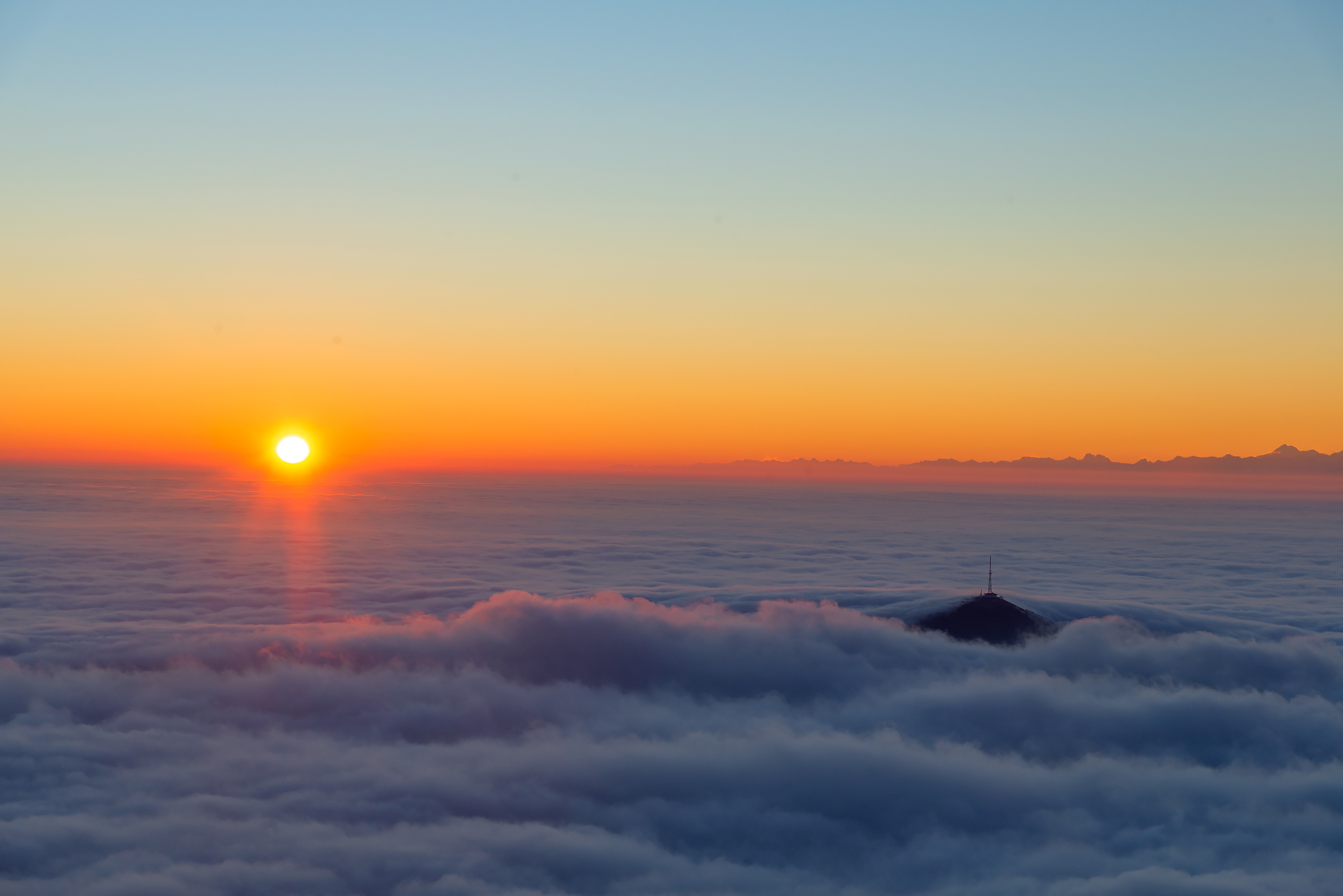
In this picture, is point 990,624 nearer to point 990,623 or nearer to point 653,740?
point 990,623

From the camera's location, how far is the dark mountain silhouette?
8719 centimetres

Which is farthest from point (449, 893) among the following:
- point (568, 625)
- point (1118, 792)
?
point (1118, 792)

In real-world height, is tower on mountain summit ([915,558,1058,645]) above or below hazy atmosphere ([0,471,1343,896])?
above

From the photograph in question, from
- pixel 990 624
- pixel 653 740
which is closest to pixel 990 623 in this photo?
pixel 990 624

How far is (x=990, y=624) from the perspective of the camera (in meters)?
88.0

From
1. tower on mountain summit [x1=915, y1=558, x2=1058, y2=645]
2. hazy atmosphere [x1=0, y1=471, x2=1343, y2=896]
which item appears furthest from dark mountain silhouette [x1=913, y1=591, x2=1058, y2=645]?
hazy atmosphere [x1=0, y1=471, x2=1343, y2=896]

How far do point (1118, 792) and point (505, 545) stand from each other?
381ft

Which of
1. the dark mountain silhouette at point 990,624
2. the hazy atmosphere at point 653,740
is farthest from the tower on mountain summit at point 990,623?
the hazy atmosphere at point 653,740

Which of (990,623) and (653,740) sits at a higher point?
(990,623)

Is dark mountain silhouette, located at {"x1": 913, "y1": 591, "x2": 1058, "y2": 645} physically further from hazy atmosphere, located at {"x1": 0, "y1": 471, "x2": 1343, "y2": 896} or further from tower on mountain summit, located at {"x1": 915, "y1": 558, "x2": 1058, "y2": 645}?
hazy atmosphere, located at {"x1": 0, "y1": 471, "x2": 1343, "y2": 896}

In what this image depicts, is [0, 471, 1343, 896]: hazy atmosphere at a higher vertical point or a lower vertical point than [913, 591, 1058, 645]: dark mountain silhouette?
lower

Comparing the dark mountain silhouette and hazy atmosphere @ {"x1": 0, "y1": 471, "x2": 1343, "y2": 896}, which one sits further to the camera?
the dark mountain silhouette

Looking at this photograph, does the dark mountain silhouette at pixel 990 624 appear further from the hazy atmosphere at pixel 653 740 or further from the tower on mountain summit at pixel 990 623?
the hazy atmosphere at pixel 653 740

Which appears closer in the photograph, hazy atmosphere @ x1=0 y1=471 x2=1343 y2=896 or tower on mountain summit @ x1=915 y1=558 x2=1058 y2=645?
hazy atmosphere @ x1=0 y1=471 x2=1343 y2=896
